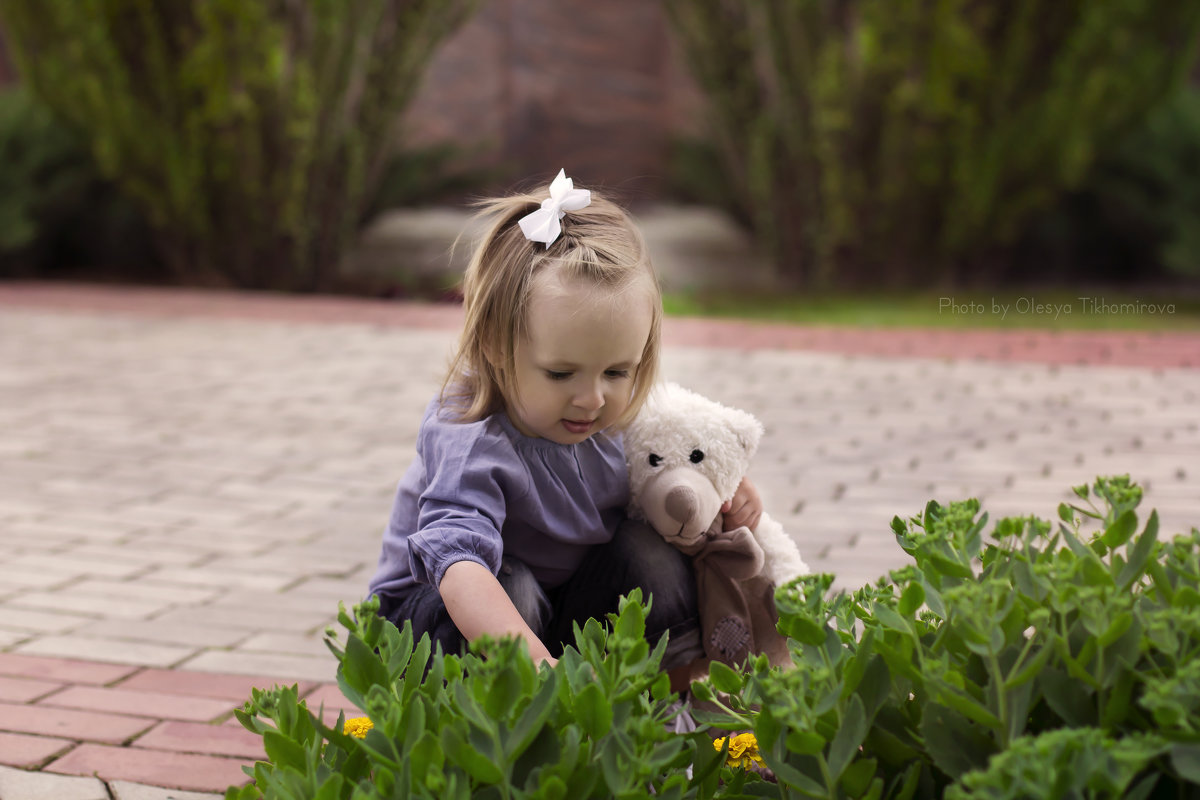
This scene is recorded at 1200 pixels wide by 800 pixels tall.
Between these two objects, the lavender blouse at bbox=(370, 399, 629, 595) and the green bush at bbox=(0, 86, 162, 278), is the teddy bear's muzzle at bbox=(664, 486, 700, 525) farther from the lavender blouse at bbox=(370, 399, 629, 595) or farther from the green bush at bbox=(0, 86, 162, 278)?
the green bush at bbox=(0, 86, 162, 278)

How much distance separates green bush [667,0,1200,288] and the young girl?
717 centimetres

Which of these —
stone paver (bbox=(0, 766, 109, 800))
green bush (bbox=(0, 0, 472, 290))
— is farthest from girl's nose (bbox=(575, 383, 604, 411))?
green bush (bbox=(0, 0, 472, 290))

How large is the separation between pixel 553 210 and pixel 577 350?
0.26m

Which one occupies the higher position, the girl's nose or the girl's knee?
the girl's nose

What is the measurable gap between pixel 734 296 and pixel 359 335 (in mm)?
3584

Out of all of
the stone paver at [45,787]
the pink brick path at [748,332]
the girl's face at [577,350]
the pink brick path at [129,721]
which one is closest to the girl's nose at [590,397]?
the girl's face at [577,350]

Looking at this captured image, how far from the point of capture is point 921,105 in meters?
8.76

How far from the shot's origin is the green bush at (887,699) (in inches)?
50.3

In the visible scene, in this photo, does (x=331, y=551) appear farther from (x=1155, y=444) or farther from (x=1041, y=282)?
(x=1041, y=282)

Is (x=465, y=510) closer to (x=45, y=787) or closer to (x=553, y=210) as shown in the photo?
(x=553, y=210)

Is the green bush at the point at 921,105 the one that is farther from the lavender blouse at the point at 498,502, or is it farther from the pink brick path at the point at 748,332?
the lavender blouse at the point at 498,502

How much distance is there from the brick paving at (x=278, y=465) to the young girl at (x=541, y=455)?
0.66 meters

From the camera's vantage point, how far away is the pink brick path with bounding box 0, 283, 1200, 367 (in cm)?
657

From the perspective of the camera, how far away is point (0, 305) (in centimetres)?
868
